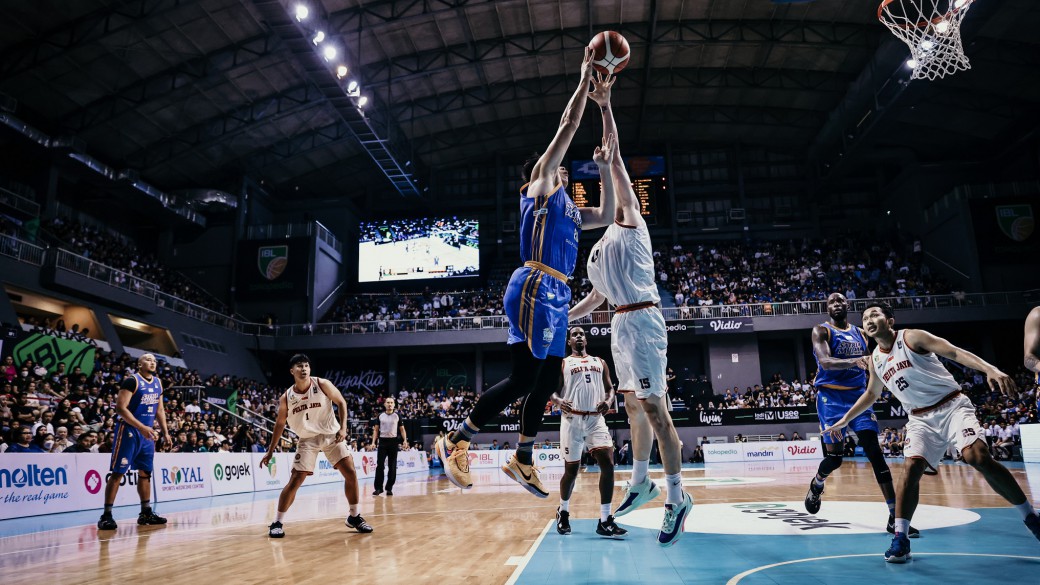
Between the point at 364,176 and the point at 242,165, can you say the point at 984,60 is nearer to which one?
the point at 364,176

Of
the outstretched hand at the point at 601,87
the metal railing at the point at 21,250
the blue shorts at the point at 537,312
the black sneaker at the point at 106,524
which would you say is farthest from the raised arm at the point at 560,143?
the metal railing at the point at 21,250

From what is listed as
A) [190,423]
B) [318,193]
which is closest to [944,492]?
[190,423]

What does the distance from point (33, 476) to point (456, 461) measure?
29.1 feet

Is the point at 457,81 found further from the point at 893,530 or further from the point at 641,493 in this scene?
the point at 893,530

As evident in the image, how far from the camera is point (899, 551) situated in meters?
4.70

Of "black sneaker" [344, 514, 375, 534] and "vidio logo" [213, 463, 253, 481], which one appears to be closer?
"black sneaker" [344, 514, 375, 534]

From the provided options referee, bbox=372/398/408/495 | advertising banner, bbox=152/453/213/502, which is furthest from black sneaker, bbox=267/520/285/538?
advertising banner, bbox=152/453/213/502

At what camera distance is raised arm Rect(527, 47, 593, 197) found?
4.60 meters

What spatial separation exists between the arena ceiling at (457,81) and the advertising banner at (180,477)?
1537 cm

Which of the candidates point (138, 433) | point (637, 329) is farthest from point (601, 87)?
point (138, 433)

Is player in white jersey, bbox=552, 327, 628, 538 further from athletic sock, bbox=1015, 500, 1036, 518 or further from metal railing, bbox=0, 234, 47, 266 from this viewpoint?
metal railing, bbox=0, 234, 47, 266

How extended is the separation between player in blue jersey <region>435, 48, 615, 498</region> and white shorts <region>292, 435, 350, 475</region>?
3.21 metres

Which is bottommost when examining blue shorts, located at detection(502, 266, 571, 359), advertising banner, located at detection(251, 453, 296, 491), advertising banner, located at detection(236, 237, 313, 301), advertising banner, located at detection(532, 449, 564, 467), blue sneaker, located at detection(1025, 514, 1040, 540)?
advertising banner, located at detection(532, 449, 564, 467)

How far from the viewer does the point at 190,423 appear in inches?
667
